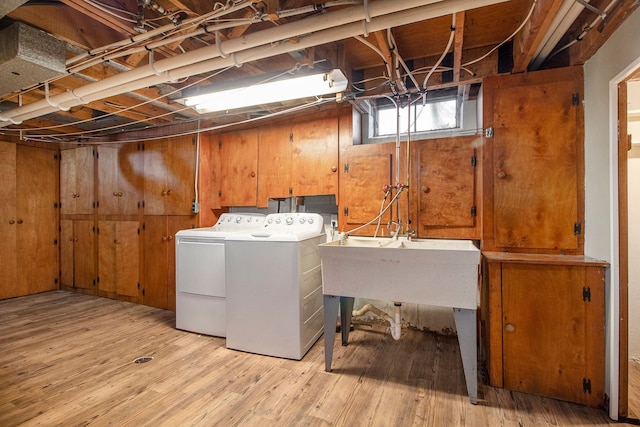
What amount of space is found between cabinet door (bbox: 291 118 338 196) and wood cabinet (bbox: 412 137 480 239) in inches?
30.1

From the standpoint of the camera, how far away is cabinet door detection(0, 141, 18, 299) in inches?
152

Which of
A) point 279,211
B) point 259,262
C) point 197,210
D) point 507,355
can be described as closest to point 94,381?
point 259,262

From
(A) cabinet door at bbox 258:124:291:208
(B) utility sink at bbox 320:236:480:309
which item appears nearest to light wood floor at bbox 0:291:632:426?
A: (B) utility sink at bbox 320:236:480:309

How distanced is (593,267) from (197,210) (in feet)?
11.0

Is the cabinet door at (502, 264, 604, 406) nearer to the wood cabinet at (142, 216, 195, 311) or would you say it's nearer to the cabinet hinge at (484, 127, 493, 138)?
the cabinet hinge at (484, 127, 493, 138)

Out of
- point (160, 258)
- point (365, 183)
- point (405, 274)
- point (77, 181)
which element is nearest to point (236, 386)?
point (405, 274)

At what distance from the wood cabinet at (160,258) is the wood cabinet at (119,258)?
0.18 meters

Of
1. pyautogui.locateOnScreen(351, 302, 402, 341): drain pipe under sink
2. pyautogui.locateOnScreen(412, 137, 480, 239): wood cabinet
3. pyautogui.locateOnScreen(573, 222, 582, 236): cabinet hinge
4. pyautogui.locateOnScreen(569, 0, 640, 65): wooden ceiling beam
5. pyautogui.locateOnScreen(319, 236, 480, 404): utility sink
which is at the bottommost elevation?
pyautogui.locateOnScreen(351, 302, 402, 341): drain pipe under sink

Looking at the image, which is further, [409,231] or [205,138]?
[205,138]

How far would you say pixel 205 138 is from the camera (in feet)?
10.9

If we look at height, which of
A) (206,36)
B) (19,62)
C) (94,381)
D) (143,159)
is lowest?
(94,381)

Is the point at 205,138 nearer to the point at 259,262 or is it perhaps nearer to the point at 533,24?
the point at 259,262

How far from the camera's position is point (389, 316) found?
2.32 meters

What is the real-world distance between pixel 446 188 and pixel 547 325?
1.14 metres
